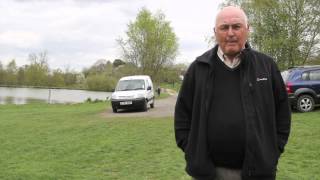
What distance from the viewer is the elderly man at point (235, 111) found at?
349cm

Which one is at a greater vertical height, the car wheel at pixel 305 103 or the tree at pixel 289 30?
the tree at pixel 289 30

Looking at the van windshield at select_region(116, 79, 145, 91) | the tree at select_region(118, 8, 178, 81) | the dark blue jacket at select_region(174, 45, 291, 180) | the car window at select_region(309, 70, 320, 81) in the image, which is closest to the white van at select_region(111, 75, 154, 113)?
the van windshield at select_region(116, 79, 145, 91)

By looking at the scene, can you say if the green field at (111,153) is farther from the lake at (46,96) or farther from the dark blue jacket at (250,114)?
the lake at (46,96)

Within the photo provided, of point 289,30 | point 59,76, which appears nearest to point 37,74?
point 59,76

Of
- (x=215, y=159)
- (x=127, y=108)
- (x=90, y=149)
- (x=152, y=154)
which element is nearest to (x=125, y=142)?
(x=90, y=149)

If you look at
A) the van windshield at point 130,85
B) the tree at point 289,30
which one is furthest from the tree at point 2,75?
the van windshield at point 130,85

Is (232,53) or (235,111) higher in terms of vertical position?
(232,53)

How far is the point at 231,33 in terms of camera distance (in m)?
3.60

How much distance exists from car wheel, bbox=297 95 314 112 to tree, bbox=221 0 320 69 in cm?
1593

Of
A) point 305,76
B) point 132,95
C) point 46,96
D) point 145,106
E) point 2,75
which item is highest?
point 2,75

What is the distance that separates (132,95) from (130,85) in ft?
4.28

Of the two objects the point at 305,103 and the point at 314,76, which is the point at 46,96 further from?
the point at 314,76

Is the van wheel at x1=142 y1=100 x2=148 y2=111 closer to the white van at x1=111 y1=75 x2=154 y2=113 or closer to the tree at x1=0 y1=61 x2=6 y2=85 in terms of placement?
the white van at x1=111 y1=75 x2=154 y2=113

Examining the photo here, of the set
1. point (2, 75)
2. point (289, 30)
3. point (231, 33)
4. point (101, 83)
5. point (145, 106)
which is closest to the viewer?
point (231, 33)
